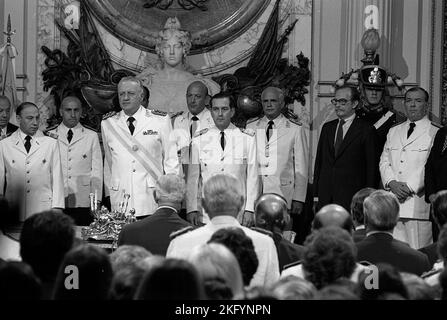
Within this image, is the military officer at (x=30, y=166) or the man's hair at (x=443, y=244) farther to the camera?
the military officer at (x=30, y=166)

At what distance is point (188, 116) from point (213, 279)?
17.5ft

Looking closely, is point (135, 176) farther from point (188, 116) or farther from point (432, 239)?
point (432, 239)

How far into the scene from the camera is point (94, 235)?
709 cm

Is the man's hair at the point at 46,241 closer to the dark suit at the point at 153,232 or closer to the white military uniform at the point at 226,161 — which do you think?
the dark suit at the point at 153,232

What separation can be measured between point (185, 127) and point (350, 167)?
4.90ft

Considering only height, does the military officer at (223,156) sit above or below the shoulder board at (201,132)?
below

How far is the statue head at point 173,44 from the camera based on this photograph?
959cm

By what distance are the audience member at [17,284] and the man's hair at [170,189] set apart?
2.45 metres

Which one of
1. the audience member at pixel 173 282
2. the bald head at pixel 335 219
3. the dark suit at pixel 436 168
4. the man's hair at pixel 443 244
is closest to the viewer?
the audience member at pixel 173 282

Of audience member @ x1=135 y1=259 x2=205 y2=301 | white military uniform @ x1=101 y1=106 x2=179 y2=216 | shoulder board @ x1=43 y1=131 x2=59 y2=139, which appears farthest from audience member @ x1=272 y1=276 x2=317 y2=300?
shoulder board @ x1=43 y1=131 x2=59 y2=139

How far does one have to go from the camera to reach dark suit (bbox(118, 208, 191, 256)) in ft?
A: 18.9

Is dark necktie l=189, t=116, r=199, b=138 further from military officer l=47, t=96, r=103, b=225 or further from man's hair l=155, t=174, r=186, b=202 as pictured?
man's hair l=155, t=174, r=186, b=202

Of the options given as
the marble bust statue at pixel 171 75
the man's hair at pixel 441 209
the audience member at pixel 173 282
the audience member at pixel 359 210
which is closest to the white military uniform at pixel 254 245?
the audience member at pixel 359 210

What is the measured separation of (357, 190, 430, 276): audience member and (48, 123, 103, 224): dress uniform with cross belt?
12.6ft
